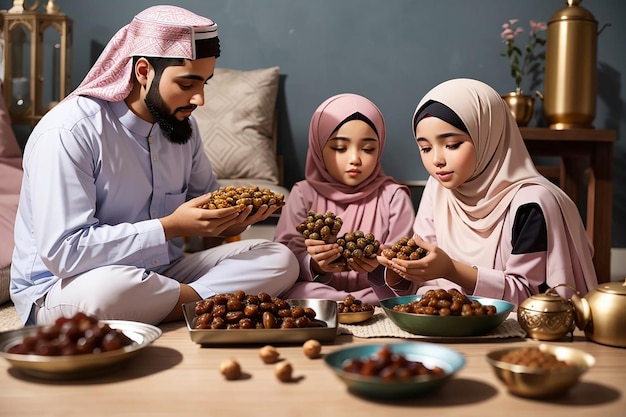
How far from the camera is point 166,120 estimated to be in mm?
2301

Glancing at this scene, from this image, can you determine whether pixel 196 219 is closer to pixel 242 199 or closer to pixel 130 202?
pixel 242 199

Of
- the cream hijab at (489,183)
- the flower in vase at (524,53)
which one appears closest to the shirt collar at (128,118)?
the cream hijab at (489,183)

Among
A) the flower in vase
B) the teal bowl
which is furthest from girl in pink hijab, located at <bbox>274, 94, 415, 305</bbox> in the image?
the flower in vase

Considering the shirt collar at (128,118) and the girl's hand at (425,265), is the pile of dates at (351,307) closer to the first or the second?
the girl's hand at (425,265)

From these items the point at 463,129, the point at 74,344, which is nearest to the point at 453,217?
the point at 463,129

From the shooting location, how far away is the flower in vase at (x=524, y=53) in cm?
411

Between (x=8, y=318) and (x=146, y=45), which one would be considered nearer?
(x=146, y=45)

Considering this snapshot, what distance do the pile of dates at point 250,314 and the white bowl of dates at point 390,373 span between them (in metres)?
0.35

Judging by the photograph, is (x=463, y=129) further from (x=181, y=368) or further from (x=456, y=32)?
(x=456, y=32)

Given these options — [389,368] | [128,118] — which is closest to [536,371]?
[389,368]

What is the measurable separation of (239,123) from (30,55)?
1.29 metres

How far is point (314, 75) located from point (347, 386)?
3.21 metres

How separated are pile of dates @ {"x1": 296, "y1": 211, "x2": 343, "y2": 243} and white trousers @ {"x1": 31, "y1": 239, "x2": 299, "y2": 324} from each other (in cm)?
14

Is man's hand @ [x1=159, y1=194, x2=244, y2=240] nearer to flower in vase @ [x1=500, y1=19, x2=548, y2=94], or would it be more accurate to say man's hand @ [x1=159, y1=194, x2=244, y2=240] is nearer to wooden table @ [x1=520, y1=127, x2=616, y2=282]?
wooden table @ [x1=520, y1=127, x2=616, y2=282]
